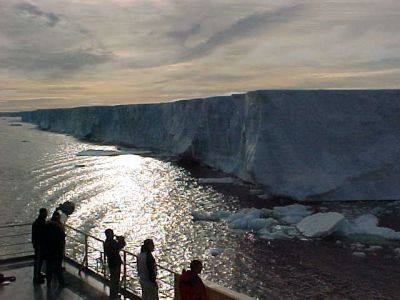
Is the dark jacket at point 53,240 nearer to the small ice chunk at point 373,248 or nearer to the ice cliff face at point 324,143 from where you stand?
the small ice chunk at point 373,248

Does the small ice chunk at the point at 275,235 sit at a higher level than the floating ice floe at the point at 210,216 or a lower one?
lower

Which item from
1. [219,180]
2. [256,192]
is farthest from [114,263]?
[219,180]

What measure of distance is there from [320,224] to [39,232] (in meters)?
13.0

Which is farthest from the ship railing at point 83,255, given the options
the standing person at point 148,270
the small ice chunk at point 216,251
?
the small ice chunk at point 216,251

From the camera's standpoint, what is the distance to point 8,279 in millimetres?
6969

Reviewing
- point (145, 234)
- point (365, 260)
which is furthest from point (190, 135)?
point (365, 260)

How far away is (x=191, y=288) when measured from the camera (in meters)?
4.34

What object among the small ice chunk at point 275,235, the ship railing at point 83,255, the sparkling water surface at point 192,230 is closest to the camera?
the ship railing at point 83,255

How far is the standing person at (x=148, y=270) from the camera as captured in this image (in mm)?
5066

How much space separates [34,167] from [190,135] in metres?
12.1

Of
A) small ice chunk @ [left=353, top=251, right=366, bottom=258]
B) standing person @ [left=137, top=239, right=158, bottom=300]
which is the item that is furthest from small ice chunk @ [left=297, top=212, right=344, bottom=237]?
standing person @ [left=137, top=239, right=158, bottom=300]

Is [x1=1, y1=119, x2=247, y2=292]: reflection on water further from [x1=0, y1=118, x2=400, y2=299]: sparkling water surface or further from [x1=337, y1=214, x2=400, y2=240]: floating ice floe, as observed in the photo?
[x1=337, y1=214, x2=400, y2=240]: floating ice floe

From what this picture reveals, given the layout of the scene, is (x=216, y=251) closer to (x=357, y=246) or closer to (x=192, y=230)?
(x=192, y=230)

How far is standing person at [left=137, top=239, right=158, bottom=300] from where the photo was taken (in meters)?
5.07
